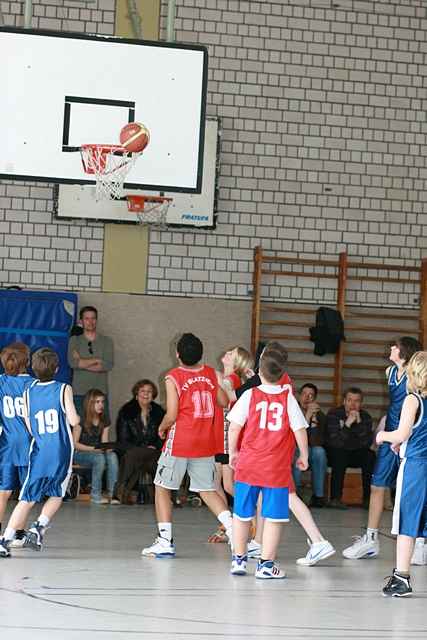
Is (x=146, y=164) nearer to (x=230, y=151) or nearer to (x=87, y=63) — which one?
(x=87, y=63)

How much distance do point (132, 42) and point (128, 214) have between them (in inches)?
158

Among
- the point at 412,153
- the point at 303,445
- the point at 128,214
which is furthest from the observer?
the point at 412,153

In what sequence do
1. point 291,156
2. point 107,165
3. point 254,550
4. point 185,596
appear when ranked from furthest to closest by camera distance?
point 291,156
point 107,165
point 254,550
point 185,596

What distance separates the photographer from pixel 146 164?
10875 millimetres

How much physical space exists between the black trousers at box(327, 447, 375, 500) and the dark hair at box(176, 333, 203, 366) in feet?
17.6

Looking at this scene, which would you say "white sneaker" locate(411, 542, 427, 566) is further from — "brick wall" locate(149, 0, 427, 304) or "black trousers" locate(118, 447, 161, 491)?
"brick wall" locate(149, 0, 427, 304)

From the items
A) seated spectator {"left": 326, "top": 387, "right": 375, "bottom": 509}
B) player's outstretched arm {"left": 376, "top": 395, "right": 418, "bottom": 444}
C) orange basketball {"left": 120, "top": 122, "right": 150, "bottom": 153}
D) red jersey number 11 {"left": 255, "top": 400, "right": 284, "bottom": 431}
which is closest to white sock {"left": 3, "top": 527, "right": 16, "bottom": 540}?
red jersey number 11 {"left": 255, "top": 400, "right": 284, "bottom": 431}

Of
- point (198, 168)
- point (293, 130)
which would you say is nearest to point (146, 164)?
point (198, 168)

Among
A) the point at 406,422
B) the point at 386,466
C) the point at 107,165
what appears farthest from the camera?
→ the point at 107,165

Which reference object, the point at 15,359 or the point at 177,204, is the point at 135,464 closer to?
the point at 177,204

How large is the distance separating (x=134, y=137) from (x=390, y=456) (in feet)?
12.4

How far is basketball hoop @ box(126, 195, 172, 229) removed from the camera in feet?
45.8

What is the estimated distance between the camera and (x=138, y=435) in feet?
44.3

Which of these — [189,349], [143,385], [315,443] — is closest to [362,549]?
[189,349]
